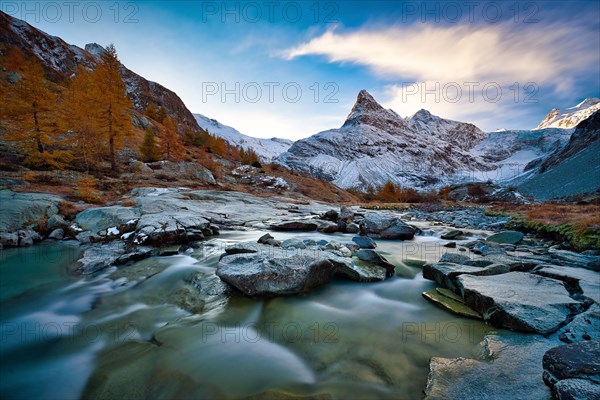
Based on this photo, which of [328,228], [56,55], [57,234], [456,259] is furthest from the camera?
[56,55]

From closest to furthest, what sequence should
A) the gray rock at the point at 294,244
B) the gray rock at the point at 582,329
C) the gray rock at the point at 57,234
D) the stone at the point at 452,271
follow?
the gray rock at the point at 582,329, the stone at the point at 452,271, the gray rock at the point at 294,244, the gray rock at the point at 57,234

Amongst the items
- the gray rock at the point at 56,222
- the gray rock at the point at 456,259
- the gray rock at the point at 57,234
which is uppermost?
the gray rock at the point at 56,222

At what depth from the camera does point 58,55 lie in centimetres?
7894

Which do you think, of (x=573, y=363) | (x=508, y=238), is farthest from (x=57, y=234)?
(x=508, y=238)

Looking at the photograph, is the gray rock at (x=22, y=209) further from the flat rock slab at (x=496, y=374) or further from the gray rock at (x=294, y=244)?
the flat rock slab at (x=496, y=374)

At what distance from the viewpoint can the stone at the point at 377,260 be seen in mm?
7111

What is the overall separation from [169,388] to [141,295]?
3343 mm

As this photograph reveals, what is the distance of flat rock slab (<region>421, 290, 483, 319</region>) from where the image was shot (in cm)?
461

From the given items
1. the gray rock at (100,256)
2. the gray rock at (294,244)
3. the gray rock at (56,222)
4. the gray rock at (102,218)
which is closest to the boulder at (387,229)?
the gray rock at (294,244)

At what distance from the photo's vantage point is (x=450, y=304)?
16.5ft

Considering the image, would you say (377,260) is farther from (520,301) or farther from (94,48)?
(94,48)

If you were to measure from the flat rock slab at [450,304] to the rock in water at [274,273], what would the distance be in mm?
2307

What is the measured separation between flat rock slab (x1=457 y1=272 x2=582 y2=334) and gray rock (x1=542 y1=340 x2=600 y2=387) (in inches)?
46.7

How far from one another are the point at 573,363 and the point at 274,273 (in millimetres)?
4395
